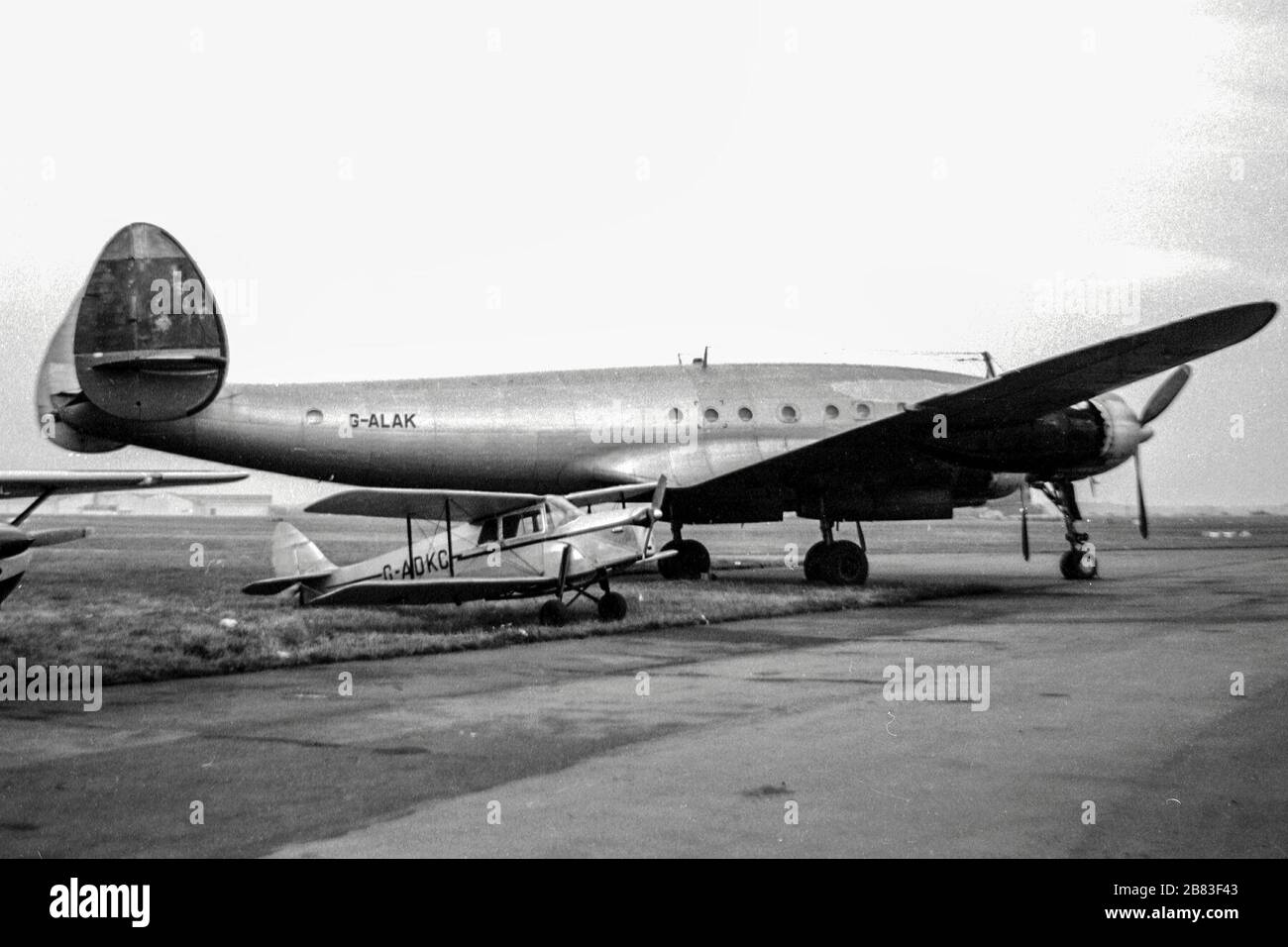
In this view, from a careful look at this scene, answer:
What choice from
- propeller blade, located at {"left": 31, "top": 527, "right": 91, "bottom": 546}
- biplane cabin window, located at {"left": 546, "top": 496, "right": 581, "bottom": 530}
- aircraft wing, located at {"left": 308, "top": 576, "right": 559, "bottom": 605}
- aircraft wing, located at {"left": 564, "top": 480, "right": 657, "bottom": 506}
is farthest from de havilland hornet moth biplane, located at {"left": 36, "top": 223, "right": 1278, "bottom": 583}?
propeller blade, located at {"left": 31, "top": 527, "right": 91, "bottom": 546}

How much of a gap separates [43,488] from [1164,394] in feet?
77.7

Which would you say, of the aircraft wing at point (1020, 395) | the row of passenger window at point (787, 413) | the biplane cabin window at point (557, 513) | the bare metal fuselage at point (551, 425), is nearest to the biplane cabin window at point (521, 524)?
the biplane cabin window at point (557, 513)

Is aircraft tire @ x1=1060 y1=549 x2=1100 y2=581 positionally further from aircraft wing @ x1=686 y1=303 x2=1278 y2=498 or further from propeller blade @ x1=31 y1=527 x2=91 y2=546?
propeller blade @ x1=31 y1=527 x2=91 y2=546

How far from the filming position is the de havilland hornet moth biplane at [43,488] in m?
11.7

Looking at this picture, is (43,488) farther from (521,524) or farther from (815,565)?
(815,565)

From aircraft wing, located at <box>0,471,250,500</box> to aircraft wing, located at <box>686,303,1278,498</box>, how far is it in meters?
11.6

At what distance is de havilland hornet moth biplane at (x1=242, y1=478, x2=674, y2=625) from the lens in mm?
16156

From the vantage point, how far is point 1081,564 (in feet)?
86.3

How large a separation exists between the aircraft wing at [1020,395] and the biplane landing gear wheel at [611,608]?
595 centimetres

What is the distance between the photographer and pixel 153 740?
8.45m

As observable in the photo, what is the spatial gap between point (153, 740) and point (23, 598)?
43.4 ft
